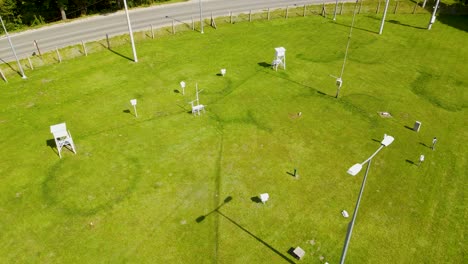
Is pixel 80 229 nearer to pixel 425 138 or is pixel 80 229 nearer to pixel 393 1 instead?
pixel 425 138

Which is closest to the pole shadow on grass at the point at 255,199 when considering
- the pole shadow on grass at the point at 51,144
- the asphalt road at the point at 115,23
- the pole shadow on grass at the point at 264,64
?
the pole shadow on grass at the point at 51,144

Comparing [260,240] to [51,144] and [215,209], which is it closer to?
[215,209]

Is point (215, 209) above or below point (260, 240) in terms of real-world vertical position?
above

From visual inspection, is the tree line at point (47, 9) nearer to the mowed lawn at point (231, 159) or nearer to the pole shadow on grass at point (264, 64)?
the mowed lawn at point (231, 159)

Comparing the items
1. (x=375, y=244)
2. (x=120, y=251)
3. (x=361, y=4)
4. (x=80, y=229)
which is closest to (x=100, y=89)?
(x=80, y=229)

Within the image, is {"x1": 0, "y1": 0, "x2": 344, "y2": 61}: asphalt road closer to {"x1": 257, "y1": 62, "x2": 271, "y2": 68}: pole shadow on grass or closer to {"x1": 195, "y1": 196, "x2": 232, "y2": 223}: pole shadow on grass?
{"x1": 257, "y1": 62, "x2": 271, "y2": 68}: pole shadow on grass

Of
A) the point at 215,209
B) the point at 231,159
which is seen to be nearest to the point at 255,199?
the point at 215,209

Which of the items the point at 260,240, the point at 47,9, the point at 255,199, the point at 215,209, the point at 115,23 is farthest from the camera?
the point at 47,9
